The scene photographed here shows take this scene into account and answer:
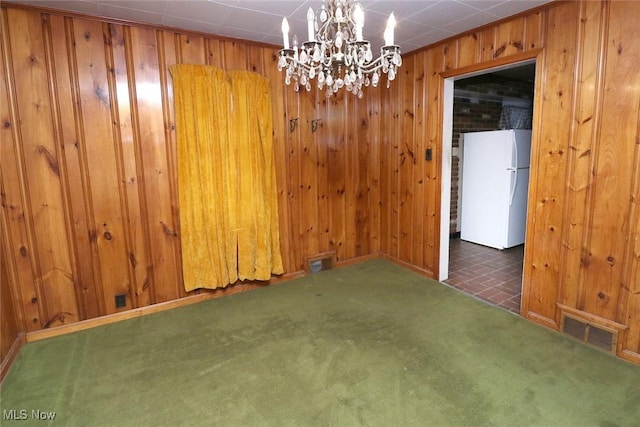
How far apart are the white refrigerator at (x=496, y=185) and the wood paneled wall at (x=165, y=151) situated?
1.60m

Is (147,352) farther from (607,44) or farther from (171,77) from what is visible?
(607,44)

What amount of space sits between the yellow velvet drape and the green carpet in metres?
0.50

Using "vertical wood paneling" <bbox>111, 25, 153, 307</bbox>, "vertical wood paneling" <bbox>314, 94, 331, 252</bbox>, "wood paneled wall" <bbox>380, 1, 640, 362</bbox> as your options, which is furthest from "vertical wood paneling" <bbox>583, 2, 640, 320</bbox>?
"vertical wood paneling" <bbox>111, 25, 153, 307</bbox>

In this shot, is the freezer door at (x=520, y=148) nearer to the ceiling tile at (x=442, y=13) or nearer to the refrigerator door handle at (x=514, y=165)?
the refrigerator door handle at (x=514, y=165)

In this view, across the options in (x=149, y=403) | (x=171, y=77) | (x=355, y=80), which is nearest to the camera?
(x=355, y=80)

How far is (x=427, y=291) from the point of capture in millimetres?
3447

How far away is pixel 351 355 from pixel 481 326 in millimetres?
1141

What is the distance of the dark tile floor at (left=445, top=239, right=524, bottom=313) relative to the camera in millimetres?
3307

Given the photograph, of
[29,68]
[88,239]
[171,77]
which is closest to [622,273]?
[171,77]

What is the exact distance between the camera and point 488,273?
3.90m

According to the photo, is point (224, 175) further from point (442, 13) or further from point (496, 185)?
point (496, 185)

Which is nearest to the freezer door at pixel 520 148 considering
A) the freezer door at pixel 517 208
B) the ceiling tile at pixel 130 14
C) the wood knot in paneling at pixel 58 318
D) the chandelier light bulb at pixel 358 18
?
the freezer door at pixel 517 208

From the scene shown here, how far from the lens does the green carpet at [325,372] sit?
186cm

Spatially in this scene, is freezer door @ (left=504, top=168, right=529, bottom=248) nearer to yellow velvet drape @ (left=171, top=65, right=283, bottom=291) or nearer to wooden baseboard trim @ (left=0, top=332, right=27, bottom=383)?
yellow velvet drape @ (left=171, top=65, right=283, bottom=291)
